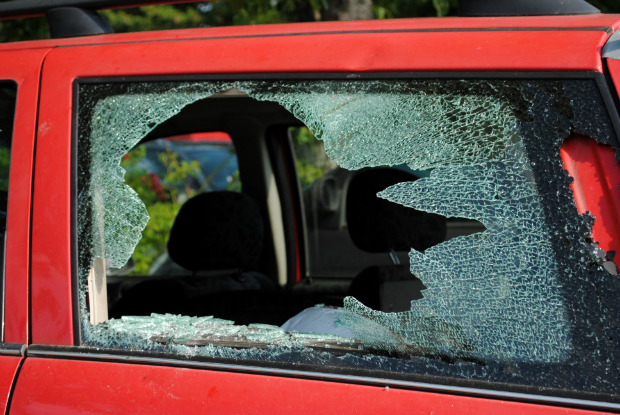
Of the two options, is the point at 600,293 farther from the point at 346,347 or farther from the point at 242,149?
the point at 242,149

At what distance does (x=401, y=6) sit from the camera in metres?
5.94

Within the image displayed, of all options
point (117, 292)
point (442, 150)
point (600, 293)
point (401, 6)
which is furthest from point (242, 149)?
point (401, 6)

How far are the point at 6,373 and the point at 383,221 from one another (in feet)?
5.16

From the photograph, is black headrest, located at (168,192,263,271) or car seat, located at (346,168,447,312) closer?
car seat, located at (346,168,447,312)

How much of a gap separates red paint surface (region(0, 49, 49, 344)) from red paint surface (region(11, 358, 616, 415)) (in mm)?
111

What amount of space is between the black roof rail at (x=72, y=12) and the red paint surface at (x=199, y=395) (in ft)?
3.05

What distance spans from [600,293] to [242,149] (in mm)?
2755

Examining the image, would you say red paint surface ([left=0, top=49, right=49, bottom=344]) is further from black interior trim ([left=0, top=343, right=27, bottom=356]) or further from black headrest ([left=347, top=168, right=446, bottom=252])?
black headrest ([left=347, top=168, right=446, bottom=252])

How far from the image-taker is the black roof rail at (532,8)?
1.37m

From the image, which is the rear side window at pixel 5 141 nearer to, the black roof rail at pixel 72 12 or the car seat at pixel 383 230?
the black roof rail at pixel 72 12

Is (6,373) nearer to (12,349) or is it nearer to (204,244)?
(12,349)

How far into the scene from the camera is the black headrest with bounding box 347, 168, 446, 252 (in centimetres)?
230

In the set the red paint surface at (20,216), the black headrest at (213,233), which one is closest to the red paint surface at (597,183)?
the red paint surface at (20,216)

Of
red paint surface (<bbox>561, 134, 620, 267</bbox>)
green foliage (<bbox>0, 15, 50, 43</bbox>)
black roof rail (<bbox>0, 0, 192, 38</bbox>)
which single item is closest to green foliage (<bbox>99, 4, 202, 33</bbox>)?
green foliage (<bbox>0, 15, 50, 43</bbox>)
